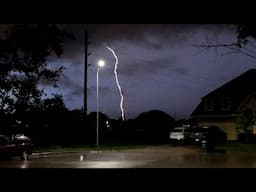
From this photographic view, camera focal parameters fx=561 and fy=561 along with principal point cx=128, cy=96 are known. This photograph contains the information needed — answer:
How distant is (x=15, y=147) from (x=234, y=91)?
36.0 meters

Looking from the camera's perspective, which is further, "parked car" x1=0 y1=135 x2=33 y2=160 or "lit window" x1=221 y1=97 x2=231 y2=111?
"lit window" x1=221 y1=97 x2=231 y2=111

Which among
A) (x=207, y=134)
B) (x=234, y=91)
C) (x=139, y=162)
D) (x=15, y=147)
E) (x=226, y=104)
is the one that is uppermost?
(x=234, y=91)

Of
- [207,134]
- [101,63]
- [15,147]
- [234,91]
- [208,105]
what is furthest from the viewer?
[234,91]

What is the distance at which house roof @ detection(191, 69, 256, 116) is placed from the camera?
2291 inches

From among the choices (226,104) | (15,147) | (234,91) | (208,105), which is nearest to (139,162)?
(15,147)

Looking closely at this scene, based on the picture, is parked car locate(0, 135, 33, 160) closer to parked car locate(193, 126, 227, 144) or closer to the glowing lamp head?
the glowing lamp head

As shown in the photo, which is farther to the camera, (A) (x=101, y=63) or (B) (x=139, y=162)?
(A) (x=101, y=63)

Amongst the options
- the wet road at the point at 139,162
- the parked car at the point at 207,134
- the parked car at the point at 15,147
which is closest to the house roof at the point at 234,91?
the parked car at the point at 207,134

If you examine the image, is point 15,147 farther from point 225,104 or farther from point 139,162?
point 225,104

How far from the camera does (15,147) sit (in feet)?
92.1

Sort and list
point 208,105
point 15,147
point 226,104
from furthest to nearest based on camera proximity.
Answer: point 208,105 < point 226,104 < point 15,147

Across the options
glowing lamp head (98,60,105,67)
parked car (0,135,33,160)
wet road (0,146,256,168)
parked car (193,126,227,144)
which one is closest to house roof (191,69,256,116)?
parked car (193,126,227,144)
